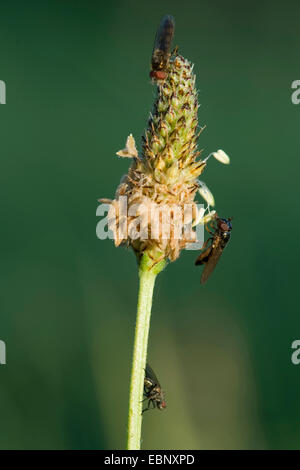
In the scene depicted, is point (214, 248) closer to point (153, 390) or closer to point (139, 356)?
point (153, 390)

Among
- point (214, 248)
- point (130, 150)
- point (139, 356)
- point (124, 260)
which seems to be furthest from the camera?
point (124, 260)

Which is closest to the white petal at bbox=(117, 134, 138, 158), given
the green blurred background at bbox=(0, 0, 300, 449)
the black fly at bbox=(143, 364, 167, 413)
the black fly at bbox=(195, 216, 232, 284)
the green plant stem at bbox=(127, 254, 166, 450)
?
the green plant stem at bbox=(127, 254, 166, 450)

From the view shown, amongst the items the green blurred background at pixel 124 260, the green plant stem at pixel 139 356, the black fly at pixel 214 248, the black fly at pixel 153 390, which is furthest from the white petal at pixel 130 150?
the green blurred background at pixel 124 260

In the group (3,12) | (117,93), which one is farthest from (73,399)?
(3,12)

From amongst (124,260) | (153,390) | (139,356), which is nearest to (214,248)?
(153,390)

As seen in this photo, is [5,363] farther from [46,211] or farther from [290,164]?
[290,164]

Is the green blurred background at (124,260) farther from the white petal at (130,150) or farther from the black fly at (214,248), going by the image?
the white petal at (130,150)

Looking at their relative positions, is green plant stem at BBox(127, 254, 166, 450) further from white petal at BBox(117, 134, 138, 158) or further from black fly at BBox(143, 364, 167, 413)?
black fly at BBox(143, 364, 167, 413)
